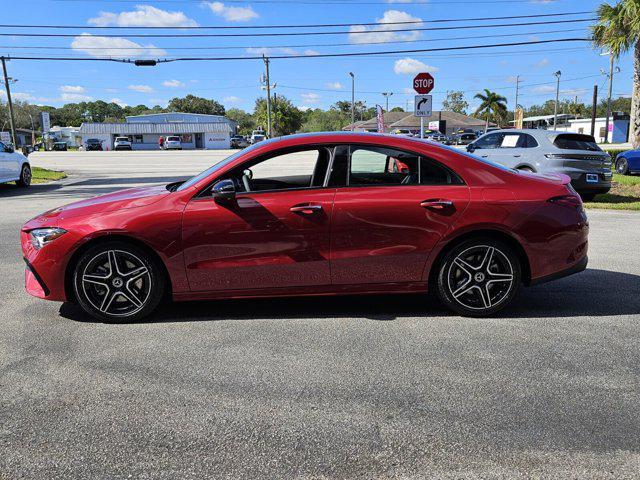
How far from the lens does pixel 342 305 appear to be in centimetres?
498

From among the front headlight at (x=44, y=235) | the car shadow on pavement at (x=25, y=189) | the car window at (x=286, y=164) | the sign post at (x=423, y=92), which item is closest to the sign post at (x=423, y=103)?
the sign post at (x=423, y=92)

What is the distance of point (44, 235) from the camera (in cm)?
438

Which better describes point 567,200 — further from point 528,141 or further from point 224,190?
point 528,141

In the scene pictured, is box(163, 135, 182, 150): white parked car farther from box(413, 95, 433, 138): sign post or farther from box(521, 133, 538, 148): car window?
box(521, 133, 538, 148): car window

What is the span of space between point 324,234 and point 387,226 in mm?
525

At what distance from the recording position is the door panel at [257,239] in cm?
432

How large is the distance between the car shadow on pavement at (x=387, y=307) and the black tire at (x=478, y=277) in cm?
19

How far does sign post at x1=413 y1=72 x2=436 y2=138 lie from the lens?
46.9 feet

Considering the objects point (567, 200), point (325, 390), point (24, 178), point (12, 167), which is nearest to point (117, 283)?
point (325, 390)

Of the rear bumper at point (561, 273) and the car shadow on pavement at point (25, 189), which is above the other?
the car shadow on pavement at point (25, 189)

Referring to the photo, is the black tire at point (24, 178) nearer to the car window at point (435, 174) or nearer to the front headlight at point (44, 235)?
the front headlight at point (44, 235)

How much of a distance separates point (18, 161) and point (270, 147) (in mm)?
14843

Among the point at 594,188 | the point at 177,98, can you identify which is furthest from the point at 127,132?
the point at 594,188

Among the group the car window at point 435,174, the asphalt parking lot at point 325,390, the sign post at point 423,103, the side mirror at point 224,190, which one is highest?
the sign post at point 423,103
